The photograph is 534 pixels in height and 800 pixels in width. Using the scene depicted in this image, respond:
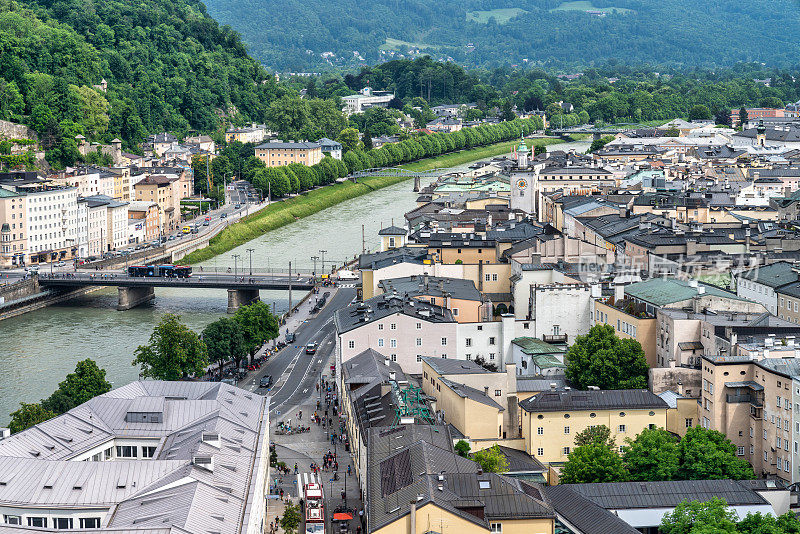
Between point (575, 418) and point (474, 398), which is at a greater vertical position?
point (474, 398)

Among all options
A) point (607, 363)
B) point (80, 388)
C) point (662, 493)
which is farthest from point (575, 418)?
point (80, 388)

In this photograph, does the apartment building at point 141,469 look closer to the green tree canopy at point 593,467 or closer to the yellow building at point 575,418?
the yellow building at point 575,418

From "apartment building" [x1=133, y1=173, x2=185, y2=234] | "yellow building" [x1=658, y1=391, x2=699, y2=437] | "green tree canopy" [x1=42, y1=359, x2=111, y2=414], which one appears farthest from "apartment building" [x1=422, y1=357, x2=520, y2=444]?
"apartment building" [x1=133, y1=173, x2=185, y2=234]

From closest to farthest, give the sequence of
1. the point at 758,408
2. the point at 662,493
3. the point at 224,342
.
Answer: the point at 662,493
the point at 758,408
the point at 224,342

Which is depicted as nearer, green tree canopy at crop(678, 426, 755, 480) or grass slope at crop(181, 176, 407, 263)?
green tree canopy at crop(678, 426, 755, 480)

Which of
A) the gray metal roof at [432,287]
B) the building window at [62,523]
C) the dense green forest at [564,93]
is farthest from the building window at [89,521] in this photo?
the dense green forest at [564,93]

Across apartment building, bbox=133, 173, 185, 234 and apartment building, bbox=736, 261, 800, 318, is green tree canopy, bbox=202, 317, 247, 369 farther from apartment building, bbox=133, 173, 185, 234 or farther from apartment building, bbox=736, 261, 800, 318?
apartment building, bbox=133, 173, 185, 234

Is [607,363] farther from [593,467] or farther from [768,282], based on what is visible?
[768,282]
